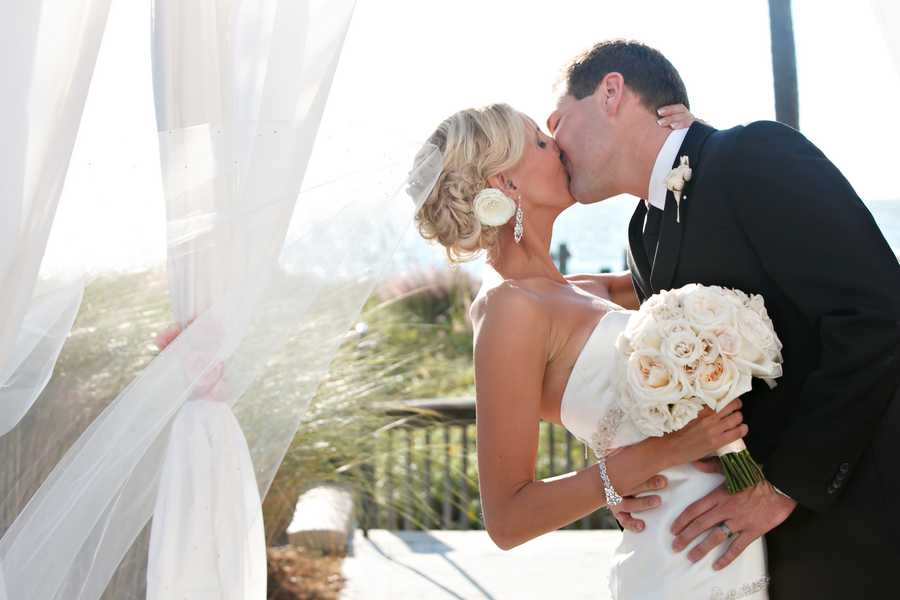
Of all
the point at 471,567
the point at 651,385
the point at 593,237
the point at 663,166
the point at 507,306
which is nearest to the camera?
the point at 651,385

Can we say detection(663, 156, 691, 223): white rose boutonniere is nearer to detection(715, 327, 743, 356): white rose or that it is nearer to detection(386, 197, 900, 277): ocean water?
detection(715, 327, 743, 356): white rose

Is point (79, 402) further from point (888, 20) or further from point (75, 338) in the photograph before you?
point (888, 20)

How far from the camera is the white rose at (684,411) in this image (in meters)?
1.49

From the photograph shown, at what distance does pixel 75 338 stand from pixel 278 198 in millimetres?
629

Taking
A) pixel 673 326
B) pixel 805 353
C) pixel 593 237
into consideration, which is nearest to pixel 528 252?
pixel 673 326

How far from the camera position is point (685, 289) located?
156 cm

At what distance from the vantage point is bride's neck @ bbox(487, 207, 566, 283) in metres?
2.20

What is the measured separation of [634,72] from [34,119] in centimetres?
181

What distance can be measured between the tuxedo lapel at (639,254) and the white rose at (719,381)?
722 millimetres

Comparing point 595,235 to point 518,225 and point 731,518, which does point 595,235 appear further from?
point 731,518

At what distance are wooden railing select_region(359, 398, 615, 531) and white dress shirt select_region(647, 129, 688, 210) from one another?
265cm

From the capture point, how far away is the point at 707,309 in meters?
1.49

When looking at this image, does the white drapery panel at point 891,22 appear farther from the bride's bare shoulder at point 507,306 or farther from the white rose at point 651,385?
the bride's bare shoulder at point 507,306

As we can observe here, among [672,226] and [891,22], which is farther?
[672,226]
